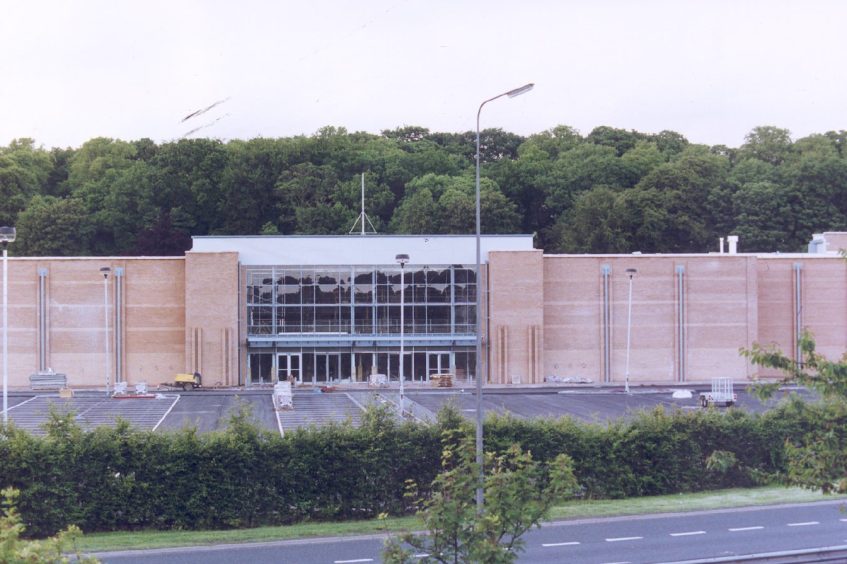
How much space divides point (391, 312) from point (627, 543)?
3953 centimetres

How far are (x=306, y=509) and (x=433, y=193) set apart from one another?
67.5 metres

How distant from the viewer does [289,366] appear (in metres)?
59.1

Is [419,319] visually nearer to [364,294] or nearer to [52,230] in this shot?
[364,294]

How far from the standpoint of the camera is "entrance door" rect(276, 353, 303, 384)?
5903 centimetres

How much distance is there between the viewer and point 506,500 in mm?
12594

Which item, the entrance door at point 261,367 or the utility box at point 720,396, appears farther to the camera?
the entrance door at point 261,367

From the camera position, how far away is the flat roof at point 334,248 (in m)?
58.3

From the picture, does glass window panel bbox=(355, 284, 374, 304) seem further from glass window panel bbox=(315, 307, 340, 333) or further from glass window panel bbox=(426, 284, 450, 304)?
glass window panel bbox=(426, 284, 450, 304)

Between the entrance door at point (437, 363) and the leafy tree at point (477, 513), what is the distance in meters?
46.3

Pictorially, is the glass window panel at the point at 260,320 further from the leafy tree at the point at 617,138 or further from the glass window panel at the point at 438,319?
the leafy tree at the point at 617,138

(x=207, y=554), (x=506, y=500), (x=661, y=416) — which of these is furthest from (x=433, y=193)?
(x=506, y=500)

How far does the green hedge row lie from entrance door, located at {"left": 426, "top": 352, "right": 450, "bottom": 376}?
1351 inches

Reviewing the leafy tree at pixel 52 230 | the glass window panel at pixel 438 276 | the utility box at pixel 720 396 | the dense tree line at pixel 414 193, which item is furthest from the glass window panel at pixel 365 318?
the leafy tree at pixel 52 230

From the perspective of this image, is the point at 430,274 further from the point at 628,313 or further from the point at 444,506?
the point at 444,506
